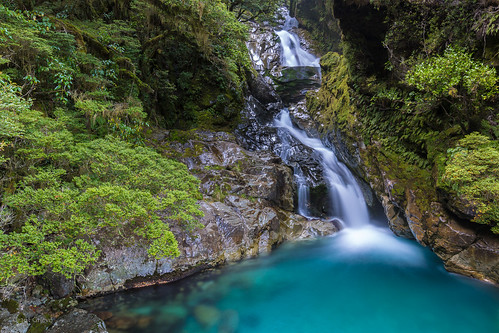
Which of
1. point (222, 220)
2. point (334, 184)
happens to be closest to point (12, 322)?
point (222, 220)

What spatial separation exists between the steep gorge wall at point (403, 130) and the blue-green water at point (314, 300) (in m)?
1.06

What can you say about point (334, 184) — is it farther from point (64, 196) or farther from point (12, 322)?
point (12, 322)

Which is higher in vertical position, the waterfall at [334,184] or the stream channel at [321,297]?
the waterfall at [334,184]

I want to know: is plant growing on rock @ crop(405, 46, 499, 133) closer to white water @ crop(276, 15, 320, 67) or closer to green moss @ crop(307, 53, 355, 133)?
green moss @ crop(307, 53, 355, 133)

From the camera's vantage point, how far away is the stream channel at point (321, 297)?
506 cm

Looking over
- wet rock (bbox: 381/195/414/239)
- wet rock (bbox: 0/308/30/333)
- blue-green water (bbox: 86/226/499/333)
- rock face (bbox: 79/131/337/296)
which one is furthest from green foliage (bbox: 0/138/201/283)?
wet rock (bbox: 381/195/414/239)

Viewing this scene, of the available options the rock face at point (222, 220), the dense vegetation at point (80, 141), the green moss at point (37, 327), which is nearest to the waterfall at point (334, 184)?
the rock face at point (222, 220)

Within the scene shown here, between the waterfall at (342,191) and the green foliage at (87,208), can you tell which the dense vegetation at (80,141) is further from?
the waterfall at (342,191)

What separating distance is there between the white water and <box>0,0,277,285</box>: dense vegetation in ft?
41.5

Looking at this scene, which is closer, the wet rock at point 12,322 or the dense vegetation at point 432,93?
the wet rock at point 12,322

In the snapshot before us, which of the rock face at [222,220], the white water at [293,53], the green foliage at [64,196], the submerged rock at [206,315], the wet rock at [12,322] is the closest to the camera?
the wet rock at [12,322]

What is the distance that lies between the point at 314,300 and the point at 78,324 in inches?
198

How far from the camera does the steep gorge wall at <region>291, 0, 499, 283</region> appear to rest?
6.34 metres

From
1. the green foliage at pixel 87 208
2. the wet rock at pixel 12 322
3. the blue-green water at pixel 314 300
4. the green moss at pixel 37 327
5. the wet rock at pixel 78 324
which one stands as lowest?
the blue-green water at pixel 314 300
